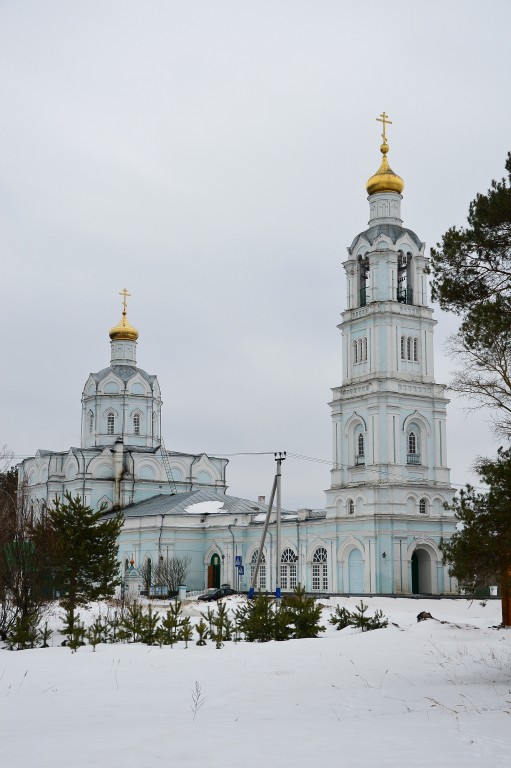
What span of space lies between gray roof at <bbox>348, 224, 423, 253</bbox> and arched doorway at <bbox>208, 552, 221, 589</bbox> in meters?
18.6

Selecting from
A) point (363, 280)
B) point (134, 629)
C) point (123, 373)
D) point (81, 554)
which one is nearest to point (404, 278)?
point (363, 280)

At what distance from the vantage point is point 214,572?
50.0 metres

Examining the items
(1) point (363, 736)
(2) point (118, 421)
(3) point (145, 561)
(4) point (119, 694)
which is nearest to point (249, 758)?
(1) point (363, 736)

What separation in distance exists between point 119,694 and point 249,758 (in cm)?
463

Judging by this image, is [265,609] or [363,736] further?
[265,609]

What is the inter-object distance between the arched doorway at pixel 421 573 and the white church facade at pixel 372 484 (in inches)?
2.0

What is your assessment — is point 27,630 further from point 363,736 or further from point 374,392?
point 374,392

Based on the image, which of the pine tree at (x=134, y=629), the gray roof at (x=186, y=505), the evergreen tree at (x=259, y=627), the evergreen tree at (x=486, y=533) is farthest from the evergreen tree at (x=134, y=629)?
the gray roof at (x=186, y=505)

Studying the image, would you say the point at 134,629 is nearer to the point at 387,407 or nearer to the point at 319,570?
the point at 387,407

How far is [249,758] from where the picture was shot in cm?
736

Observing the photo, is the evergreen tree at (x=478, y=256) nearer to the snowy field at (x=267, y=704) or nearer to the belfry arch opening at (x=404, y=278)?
the snowy field at (x=267, y=704)

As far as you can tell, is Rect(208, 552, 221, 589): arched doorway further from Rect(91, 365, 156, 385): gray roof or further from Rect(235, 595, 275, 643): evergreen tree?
Rect(235, 595, 275, 643): evergreen tree

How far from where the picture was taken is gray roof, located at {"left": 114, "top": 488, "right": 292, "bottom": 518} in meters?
50.7

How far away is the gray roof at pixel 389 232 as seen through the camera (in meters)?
44.1
